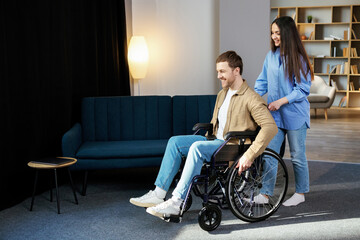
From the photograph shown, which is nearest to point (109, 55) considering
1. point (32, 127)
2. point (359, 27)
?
point (32, 127)

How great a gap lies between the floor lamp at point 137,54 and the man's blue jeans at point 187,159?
1.97 metres

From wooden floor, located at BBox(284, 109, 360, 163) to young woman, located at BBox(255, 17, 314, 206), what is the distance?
6.00 feet

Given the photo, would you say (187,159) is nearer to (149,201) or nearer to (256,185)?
(149,201)

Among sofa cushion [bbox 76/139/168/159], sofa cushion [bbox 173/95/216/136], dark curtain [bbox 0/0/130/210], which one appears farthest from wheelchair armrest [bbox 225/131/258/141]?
dark curtain [bbox 0/0/130/210]

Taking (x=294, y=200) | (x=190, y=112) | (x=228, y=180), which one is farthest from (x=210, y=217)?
(x=190, y=112)

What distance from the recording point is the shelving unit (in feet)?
29.6

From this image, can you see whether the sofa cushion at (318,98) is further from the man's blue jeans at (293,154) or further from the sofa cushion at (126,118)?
the man's blue jeans at (293,154)

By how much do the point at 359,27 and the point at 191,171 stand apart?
808 cm

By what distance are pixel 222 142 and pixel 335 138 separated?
3.72 metres

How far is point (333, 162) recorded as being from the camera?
14.2 ft

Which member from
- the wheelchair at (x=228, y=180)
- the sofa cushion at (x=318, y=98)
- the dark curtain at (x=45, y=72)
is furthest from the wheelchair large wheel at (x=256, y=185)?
the sofa cushion at (x=318, y=98)

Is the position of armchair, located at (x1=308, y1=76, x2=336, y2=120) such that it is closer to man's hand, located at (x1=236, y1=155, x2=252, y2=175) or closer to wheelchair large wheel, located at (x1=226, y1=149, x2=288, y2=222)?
wheelchair large wheel, located at (x1=226, y1=149, x2=288, y2=222)

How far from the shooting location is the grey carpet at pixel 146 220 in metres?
2.41

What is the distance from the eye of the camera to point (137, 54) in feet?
14.4
